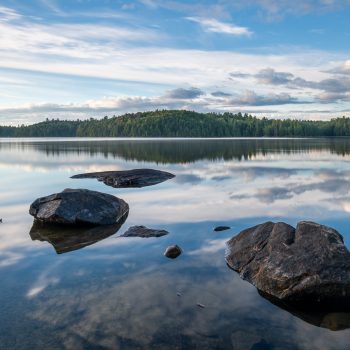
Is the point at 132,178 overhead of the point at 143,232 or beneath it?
overhead

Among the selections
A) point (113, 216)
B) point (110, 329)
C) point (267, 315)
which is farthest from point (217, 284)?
point (113, 216)

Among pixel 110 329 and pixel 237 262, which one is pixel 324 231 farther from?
pixel 110 329

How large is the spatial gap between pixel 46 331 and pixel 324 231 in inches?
332

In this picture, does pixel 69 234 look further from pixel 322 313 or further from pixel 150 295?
pixel 322 313

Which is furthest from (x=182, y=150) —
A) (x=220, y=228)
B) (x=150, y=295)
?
(x=150, y=295)

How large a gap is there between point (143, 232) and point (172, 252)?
10.3ft

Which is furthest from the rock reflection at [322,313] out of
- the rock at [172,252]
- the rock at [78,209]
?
the rock at [78,209]

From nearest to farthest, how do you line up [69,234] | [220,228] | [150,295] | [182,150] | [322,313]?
1. [322,313]
2. [150,295]
3. [69,234]
4. [220,228]
5. [182,150]

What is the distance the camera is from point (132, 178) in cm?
3406

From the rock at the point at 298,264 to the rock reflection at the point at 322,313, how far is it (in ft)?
0.58

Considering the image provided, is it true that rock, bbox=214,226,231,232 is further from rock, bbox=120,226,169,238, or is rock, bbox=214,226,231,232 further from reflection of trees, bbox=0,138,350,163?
reflection of trees, bbox=0,138,350,163

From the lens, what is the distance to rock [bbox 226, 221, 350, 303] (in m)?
10.8

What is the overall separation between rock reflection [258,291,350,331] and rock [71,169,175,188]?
22897mm

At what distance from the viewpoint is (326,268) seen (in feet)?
36.3
